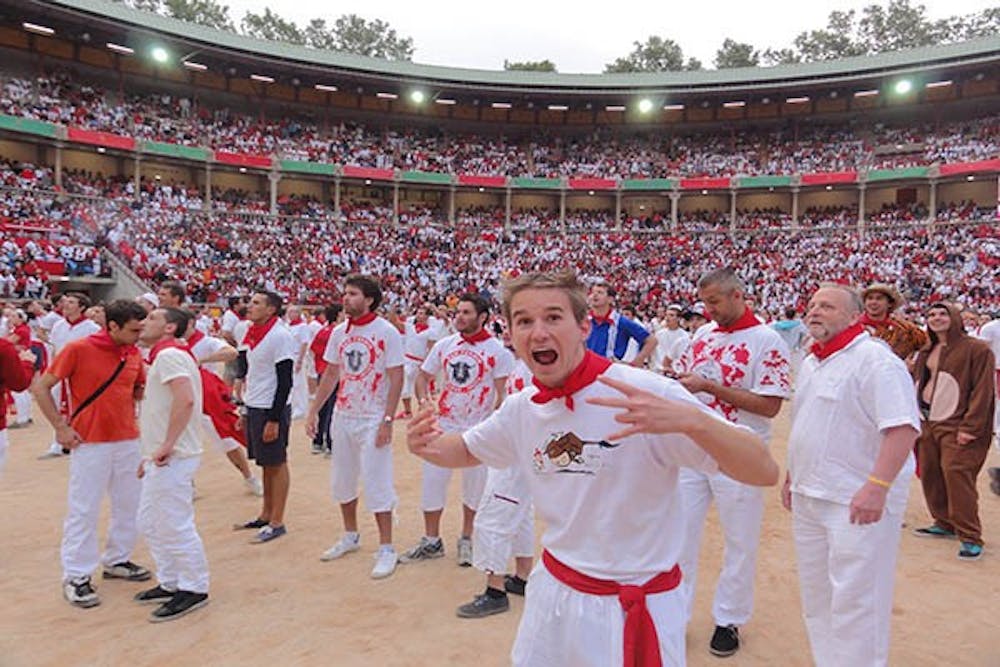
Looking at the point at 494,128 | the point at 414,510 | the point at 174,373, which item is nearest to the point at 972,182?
the point at 494,128

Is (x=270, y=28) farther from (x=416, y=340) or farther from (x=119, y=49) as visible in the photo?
(x=416, y=340)

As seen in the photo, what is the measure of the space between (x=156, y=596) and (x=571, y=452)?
4060 millimetres

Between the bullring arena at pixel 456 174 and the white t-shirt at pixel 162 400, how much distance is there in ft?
13.7

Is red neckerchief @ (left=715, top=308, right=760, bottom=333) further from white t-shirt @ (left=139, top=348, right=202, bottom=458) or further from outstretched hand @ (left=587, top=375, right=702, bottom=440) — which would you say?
white t-shirt @ (left=139, top=348, right=202, bottom=458)

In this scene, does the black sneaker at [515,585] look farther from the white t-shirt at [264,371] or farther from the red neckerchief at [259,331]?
the red neckerchief at [259,331]

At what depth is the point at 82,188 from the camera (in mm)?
29984

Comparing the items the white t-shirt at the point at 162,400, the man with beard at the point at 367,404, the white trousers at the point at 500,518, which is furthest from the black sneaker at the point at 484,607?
the white t-shirt at the point at 162,400

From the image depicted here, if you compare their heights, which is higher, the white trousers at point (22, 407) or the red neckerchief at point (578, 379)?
the red neckerchief at point (578, 379)

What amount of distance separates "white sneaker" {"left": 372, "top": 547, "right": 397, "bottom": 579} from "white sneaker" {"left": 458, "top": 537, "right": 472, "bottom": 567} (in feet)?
1.77

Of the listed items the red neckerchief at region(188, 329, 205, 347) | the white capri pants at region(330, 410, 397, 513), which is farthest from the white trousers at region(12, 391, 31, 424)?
the white capri pants at region(330, 410, 397, 513)

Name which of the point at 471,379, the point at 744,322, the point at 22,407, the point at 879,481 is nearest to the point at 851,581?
the point at 879,481

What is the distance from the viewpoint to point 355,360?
18.0 feet

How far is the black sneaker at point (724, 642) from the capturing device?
13.1 ft

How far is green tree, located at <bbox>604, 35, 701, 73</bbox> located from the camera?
2751 inches
